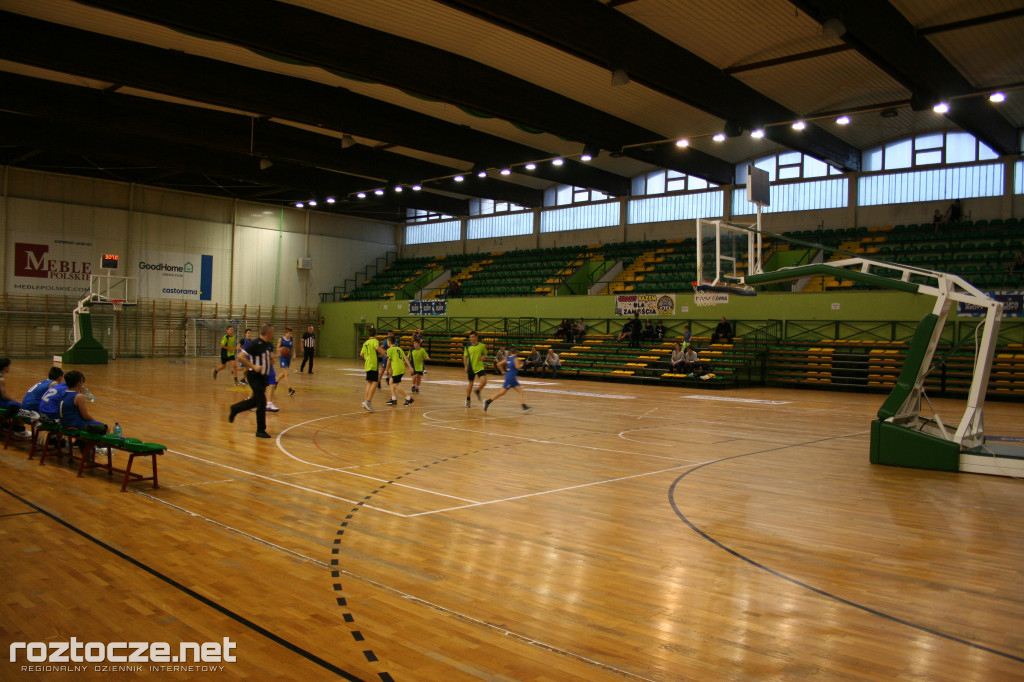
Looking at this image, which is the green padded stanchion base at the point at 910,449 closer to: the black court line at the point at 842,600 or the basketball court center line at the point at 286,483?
the black court line at the point at 842,600

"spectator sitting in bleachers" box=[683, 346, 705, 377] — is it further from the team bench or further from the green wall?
the team bench

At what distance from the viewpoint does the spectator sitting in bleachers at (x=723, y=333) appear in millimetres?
24719

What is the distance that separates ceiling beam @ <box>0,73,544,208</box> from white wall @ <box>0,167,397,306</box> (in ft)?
41.4

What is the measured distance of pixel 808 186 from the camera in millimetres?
28172

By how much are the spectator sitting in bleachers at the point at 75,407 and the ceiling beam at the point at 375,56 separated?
809 centimetres

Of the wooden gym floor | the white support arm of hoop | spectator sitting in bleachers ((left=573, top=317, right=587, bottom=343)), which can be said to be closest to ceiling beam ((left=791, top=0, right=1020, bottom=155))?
the white support arm of hoop

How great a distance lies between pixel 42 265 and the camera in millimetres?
30250

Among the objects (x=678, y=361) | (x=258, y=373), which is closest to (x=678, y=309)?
(x=678, y=361)

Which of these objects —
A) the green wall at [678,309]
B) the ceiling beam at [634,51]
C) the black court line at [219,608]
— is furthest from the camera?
the green wall at [678,309]

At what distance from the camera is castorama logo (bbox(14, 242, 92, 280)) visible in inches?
1165

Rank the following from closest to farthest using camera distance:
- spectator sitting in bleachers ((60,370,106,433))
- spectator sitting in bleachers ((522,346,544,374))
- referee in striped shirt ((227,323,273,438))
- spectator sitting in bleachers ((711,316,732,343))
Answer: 1. spectator sitting in bleachers ((60,370,106,433))
2. referee in striped shirt ((227,323,273,438))
3. spectator sitting in bleachers ((711,316,732,343))
4. spectator sitting in bleachers ((522,346,544,374))

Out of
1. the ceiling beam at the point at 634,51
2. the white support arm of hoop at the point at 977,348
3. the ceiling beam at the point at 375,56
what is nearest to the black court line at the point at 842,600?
the white support arm of hoop at the point at 977,348

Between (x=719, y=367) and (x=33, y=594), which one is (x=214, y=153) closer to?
(x=719, y=367)

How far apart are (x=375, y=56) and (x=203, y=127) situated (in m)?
9.11
